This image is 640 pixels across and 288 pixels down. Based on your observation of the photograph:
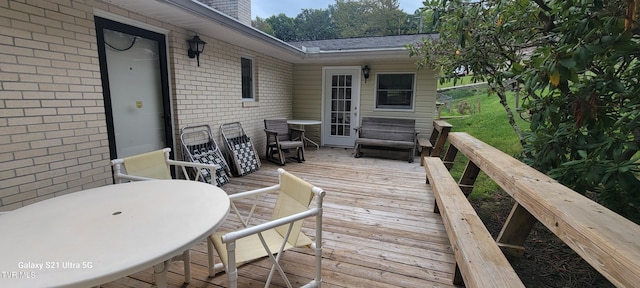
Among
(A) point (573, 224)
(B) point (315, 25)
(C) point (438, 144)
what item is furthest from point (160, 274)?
(B) point (315, 25)

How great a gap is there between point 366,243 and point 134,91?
3.03 m

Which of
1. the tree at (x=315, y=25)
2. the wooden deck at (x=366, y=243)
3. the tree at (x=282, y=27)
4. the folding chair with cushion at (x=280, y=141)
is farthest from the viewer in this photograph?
→ the tree at (x=315, y=25)

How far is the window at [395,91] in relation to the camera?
21.2 feet

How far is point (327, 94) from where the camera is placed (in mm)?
7055

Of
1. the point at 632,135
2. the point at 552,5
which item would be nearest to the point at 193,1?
the point at 552,5

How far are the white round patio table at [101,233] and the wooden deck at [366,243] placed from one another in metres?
0.70

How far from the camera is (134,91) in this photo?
3.21 meters

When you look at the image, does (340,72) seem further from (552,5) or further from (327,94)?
(552,5)

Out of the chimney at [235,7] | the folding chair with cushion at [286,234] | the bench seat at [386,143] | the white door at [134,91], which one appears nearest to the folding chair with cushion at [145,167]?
the folding chair with cushion at [286,234]

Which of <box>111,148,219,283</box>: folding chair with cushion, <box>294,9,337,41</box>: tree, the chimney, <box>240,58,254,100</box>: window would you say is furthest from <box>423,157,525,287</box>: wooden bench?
<box>294,9,337,41</box>: tree

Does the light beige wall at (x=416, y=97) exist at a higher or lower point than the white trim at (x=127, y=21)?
lower

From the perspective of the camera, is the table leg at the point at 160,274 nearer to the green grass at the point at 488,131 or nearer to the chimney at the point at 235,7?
the green grass at the point at 488,131

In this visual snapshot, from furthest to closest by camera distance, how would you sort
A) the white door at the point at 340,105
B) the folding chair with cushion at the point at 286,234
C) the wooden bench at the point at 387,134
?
1. the white door at the point at 340,105
2. the wooden bench at the point at 387,134
3. the folding chair with cushion at the point at 286,234

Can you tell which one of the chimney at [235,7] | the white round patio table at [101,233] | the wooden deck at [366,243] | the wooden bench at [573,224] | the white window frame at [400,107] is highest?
the chimney at [235,7]
